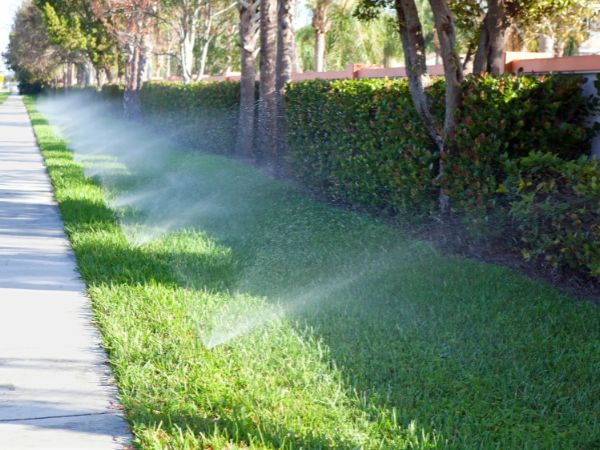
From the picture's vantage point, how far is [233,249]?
7.62m

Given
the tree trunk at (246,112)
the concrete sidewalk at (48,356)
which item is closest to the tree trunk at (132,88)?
the tree trunk at (246,112)

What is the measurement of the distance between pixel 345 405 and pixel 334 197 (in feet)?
21.6

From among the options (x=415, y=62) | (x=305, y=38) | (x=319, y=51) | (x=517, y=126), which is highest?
(x=305, y=38)

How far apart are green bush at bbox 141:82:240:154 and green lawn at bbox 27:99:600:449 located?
912 centimetres

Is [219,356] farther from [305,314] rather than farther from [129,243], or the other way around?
[129,243]

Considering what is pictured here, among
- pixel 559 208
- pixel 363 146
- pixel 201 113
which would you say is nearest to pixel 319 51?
pixel 201 113

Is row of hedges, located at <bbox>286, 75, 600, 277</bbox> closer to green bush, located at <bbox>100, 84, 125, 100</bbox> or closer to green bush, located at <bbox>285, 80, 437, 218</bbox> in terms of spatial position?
green bush, located at <bbox>285, 80, 437, 218</bbox>

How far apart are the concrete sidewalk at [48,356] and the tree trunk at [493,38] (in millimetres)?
4307

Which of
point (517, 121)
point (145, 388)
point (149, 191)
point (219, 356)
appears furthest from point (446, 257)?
point (149, 191)

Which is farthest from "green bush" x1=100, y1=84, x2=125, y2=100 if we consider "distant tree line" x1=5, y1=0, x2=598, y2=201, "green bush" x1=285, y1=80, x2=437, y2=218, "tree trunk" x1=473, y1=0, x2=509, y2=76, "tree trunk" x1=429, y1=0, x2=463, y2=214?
"tree trunk" x1=429, y1=0, x2=463, y2=214

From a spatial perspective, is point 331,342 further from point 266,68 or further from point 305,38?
point 305,38

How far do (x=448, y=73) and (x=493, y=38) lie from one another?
0.98 metres

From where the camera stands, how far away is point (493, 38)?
8227 mm

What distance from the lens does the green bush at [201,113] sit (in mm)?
17578
